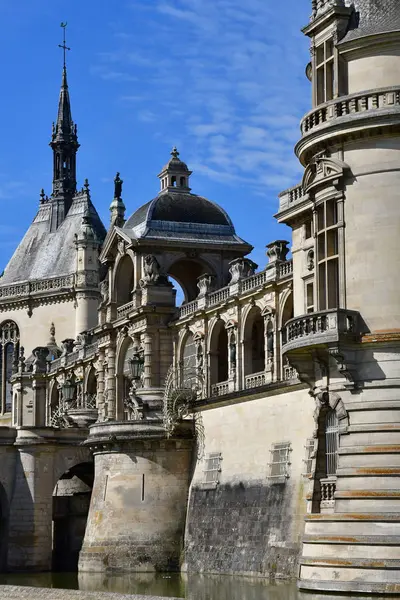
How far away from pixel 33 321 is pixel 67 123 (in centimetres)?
2219

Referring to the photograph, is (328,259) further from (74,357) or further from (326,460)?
(74,357)

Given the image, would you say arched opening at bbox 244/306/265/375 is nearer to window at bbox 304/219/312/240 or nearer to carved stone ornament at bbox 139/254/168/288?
carved stone ornament at bbox 139/254/168/288

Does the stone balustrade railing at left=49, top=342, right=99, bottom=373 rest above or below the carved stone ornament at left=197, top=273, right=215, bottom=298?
below

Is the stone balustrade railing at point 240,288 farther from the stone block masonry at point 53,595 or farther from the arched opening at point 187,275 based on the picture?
the stone block masonry at point 53,595

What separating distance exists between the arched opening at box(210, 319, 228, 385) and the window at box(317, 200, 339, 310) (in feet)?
76.6

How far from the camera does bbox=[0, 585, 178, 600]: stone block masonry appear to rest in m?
35.8

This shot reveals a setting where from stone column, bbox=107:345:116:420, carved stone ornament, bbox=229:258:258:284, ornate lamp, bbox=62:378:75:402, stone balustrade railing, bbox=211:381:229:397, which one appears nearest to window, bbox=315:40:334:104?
carved stone ornament, bbox=229:258:258:284

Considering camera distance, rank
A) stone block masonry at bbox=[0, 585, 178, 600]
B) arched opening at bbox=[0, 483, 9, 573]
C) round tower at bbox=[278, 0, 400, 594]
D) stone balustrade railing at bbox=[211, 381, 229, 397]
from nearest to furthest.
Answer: stone block masonry at bbox=[0, 585, 178, 600]
round tower at bbox=[278, 0, 400, 594]
stone balustrade railing at bbox=[211, 381, 229, 397]
arched opening at bbox=[0, 483, 9, 573]

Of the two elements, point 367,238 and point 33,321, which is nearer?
point 367,238

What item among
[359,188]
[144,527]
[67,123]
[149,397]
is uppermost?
[67,123]

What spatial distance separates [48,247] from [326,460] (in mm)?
76994

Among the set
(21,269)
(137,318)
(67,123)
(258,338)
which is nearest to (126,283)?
(137,318)

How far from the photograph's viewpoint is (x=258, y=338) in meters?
61.0

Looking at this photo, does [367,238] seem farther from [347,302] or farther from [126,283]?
[126,283]
